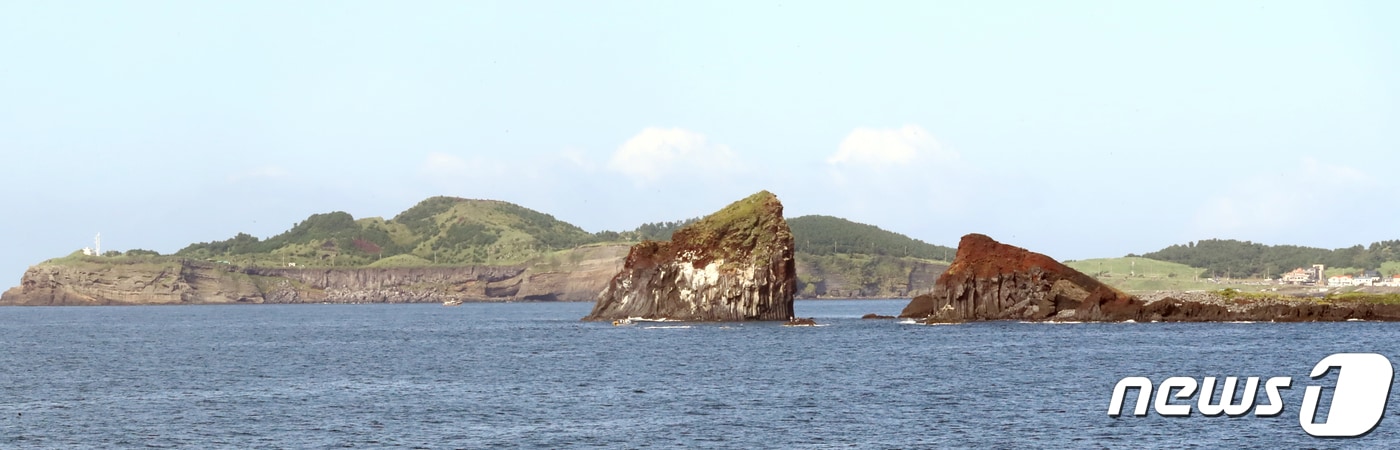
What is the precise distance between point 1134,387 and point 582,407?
25348 millimetres

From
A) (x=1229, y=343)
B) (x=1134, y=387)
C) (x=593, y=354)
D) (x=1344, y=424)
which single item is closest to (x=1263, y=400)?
(x=1134, y=387)

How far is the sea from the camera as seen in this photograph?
163 feet

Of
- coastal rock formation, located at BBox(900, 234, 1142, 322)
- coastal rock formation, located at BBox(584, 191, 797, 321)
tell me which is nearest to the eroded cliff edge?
coastal rock formation, located at BBox(900, 234, 1142, 322)

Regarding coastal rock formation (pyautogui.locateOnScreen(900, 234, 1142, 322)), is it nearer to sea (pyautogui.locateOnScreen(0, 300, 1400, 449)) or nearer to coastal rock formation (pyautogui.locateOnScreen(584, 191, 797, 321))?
sea (pyautogui.locateOnScreen(0, 300, 1400, 449))

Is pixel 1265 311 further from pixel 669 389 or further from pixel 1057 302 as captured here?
pixel 669 389

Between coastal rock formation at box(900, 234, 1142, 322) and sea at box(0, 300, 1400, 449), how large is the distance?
1475cm

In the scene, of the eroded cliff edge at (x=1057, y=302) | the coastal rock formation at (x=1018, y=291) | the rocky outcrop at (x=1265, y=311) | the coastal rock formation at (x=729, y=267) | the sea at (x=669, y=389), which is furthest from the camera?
the coastal rock formation at (x=729, y=267)

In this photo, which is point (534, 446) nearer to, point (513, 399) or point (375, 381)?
point (513, 399)

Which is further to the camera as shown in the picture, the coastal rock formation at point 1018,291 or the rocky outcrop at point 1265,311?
the coastal rock formation at point 1018,291
